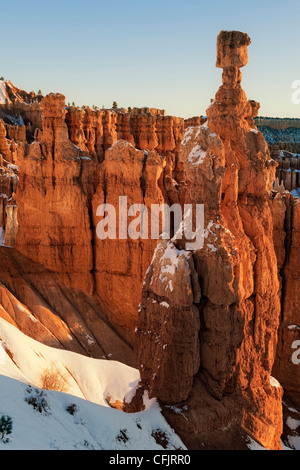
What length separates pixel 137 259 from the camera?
96.7ft

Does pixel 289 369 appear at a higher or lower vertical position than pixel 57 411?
lower

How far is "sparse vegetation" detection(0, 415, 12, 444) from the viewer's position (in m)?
13.7

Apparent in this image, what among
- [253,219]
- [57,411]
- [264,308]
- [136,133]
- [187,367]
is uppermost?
[136,133]

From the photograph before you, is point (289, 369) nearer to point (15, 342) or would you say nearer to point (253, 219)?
point (253, 219)

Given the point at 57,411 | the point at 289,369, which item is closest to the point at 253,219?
the point at 57,411

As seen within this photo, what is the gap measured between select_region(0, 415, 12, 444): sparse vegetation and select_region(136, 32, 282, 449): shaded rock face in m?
4.74

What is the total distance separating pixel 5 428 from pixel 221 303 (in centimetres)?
728

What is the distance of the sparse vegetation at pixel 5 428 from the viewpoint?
13.7 meters

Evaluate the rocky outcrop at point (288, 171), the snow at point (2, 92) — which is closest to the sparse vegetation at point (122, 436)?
the rocky outcrop at point (288, 171)

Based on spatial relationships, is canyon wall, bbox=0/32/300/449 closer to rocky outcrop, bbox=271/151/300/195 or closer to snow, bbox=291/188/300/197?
snow, bbox=291/188/300/197

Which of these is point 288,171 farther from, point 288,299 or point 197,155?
point 197,155

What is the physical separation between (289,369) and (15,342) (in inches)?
579

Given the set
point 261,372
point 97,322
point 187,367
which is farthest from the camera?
point 97,322

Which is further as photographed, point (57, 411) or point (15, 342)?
point (15, 342)
